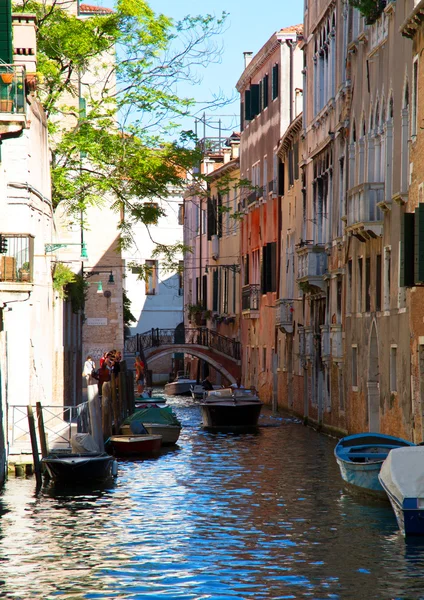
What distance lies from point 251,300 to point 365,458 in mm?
25677

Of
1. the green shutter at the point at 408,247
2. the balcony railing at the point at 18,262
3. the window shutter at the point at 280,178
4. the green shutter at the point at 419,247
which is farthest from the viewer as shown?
the window shutter at the point at 280,178

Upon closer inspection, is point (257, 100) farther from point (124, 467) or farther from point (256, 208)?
point (124, 467)

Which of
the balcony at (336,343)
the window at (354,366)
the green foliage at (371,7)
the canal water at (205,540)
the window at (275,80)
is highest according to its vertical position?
the window at (275,80)

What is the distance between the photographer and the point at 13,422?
69.4 feet

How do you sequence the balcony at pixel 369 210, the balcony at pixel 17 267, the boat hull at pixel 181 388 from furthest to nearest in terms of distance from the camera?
the boat hull at pixel 181 388 → the balcony at pixel 369 210 → the balcony at pixel 17 267

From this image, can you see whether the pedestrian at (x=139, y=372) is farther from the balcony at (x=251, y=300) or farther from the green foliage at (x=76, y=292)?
the green foliage at (x=76, y=292)

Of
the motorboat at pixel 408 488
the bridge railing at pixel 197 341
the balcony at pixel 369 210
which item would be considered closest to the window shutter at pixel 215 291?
the bridge railing at pixel 197 341

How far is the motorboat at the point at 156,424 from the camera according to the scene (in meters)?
28.4

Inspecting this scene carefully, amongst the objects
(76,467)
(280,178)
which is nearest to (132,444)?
(76,467)

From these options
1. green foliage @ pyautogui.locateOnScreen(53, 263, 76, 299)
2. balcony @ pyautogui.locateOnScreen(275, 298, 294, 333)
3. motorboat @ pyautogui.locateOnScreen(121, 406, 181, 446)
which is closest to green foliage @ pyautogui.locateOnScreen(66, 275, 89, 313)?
green foliage @ pyautogui.locateOnScreen(53, 263, 76, 299)

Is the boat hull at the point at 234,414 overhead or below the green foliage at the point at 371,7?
below

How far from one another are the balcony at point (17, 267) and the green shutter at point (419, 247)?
625 centimetres

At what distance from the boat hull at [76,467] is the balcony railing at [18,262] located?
2923mm

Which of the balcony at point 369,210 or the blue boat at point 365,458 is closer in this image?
the blue boat at point 365,458
